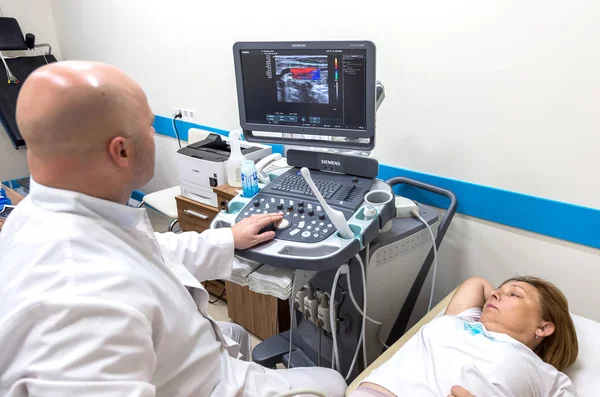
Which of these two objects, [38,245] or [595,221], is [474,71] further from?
[38,245]

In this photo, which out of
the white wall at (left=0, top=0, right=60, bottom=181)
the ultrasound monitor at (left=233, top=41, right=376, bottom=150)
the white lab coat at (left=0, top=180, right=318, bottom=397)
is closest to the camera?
the white lab coat at (left=0, top=180, right=318, bottom=397)

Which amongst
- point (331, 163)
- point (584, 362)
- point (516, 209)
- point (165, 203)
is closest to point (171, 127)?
point (165, 203)

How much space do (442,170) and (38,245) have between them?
1494mm

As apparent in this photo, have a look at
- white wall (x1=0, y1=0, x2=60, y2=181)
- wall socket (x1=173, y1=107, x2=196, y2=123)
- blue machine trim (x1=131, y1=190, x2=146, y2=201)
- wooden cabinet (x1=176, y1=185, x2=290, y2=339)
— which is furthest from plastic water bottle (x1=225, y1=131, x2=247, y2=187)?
white wall (x1=0, y1=0, x2=60, y2=181)

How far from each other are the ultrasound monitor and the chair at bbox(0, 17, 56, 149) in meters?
2.51

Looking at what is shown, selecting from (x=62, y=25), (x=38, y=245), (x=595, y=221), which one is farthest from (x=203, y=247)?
(x=62, y=25)

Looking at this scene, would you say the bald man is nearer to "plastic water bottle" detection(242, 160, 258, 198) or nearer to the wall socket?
"plastic water bottle" detection(242, 160, 258, 198)

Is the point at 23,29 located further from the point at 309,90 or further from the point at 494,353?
the point at 494,353

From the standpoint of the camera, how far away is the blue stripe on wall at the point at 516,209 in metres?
1.52

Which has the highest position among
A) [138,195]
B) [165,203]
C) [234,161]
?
[234,161]

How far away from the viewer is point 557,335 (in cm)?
130

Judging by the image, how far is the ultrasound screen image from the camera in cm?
148

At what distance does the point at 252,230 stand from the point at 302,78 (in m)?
0.56

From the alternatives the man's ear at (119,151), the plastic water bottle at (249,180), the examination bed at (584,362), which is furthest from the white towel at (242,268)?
the man's ear at (119,151)
